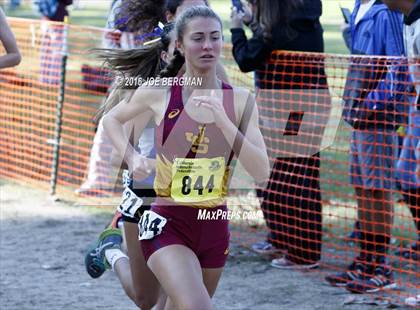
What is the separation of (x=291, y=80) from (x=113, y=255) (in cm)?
225

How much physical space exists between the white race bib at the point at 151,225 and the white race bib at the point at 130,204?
1.82 feet

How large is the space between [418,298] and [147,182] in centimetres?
218

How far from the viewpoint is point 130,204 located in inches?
199

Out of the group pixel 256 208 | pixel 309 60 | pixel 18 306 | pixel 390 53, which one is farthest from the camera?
pixel 256 208

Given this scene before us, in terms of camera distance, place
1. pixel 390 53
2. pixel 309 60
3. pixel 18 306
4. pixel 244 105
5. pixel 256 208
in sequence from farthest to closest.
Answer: pixel 256 208 < pixel 309 60 < pixel 390 53 < pixel 18 306 < pixel 244 105

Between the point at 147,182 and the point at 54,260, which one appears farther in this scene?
the point at 54,260

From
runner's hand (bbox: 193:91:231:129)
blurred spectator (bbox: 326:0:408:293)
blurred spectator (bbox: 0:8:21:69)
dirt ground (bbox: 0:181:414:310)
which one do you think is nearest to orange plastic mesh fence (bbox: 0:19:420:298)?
blurred spectator (bbox: 326:0:408:293)

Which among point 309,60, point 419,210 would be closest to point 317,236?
point 419,210

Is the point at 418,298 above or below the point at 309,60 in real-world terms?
below

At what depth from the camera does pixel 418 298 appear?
19.9ft

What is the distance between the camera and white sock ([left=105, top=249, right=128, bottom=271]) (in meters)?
5.55

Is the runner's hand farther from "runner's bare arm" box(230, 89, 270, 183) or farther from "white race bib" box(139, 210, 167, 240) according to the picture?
"white race bib" box(139, 210, 167, 240)

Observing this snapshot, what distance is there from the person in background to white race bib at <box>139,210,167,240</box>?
2292mm

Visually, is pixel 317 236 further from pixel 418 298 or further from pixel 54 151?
pixel 54 151
